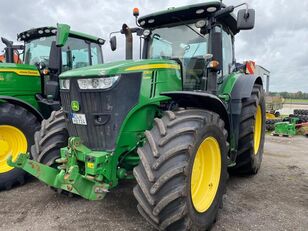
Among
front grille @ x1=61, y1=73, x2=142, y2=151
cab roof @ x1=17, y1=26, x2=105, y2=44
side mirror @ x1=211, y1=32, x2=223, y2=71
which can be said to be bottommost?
front grille @ x1=61, y1=73, x2=142, y2=151

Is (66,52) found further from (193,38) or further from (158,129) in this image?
(158,129)

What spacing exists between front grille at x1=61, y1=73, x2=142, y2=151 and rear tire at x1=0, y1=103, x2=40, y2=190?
6.87ft

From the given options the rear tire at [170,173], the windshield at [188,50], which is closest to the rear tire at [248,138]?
the windshield at [188,50]

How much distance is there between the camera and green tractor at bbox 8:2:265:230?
104 inches

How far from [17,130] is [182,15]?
10.4 feet

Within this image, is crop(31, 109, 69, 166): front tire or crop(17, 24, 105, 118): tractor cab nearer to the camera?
crop(31, 109, 69, 166): front tire

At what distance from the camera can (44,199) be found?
393cm

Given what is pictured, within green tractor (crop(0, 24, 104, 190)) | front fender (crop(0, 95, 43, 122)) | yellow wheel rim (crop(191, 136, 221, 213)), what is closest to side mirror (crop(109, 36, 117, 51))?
green tractor (crop(0, 24, 104, 190))

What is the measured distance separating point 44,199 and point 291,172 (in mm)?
4354

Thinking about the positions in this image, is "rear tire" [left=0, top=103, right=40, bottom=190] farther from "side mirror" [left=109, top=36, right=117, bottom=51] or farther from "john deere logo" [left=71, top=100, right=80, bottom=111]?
"john deere logo" [left=71, top=100, right=80, bottom=111]

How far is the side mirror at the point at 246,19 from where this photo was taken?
3438 mm

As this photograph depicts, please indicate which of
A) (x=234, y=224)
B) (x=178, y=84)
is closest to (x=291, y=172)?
(x=234, y=224)

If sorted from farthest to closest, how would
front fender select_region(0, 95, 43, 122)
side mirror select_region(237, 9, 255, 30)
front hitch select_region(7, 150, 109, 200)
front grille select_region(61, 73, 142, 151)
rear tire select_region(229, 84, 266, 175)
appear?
front fender select_region(0, 95, 43, 122)
rear tire select_region(229, 84, 266, 175)
side mirror select_region(237, 9, 255, 30)
front grille select_region(61, 73, 142, 151)
front hitch select_region(7, 150, 109, 200)

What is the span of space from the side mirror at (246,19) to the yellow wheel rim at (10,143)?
12.4 feet
